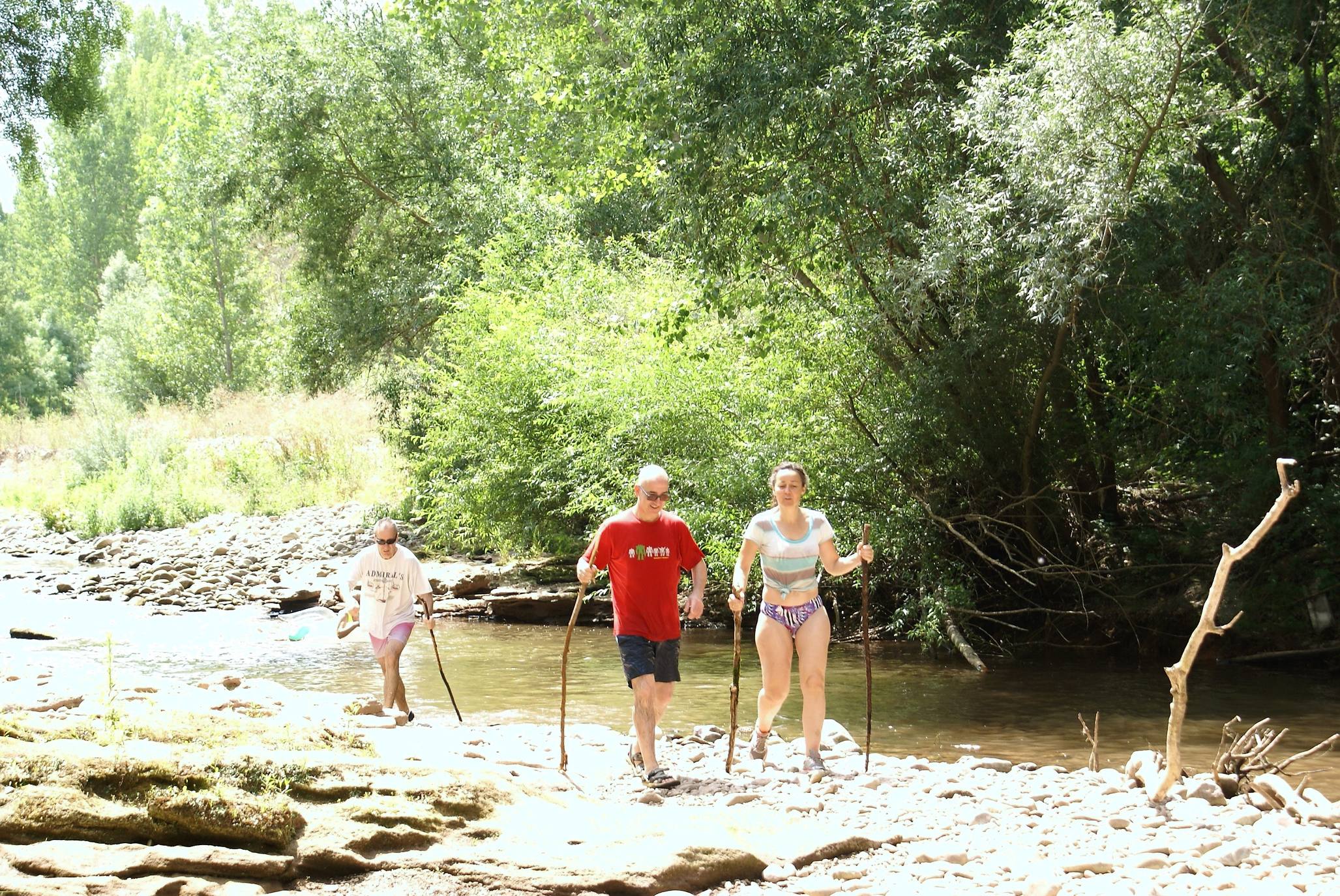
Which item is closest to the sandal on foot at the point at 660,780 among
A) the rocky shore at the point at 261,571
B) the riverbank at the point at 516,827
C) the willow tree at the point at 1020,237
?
the riverbank at the point at 516,827

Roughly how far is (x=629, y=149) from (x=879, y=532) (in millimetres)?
6523

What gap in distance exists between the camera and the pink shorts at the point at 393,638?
9398mm

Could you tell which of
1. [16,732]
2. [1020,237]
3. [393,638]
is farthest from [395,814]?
[1020,237]

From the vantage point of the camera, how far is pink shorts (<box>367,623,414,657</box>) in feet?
30.8

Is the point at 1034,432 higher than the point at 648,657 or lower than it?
higher

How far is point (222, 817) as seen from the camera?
4.62 metres

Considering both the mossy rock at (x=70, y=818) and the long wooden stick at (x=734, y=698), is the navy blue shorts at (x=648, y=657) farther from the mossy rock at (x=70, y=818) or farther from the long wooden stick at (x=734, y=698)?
the mossy rock at (x=70, y=818)

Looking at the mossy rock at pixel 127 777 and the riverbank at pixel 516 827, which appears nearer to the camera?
the riverbank at pixel 516 827

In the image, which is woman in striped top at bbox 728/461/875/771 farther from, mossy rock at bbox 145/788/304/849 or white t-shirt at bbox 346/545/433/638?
mossy rock at bbox 145/788/304/849

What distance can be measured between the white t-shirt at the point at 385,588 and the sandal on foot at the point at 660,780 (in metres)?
2.91

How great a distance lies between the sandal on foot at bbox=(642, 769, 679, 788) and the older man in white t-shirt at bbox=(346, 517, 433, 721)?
2.85 meters

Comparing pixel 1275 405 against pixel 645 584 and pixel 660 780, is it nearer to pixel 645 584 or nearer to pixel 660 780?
pixel 645 584

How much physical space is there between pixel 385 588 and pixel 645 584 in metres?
2.86

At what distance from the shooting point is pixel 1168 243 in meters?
12.1
